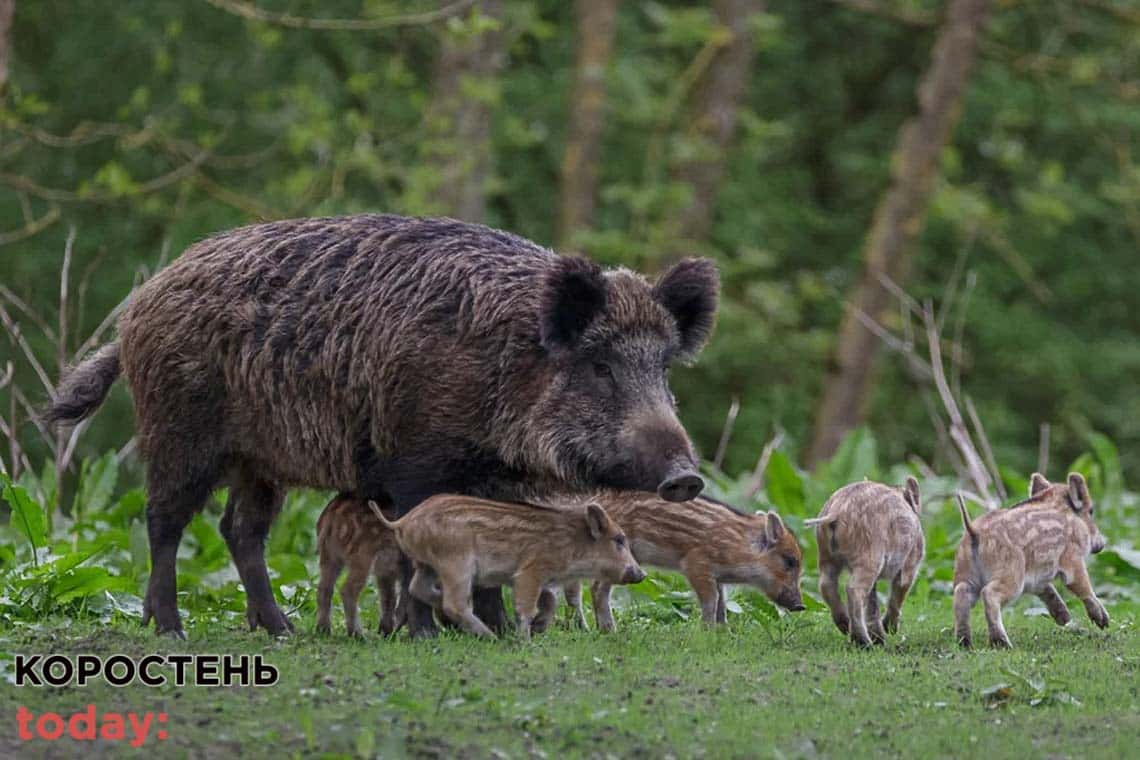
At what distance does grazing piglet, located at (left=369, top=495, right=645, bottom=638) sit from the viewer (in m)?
8.83

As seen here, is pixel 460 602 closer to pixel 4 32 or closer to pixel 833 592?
pixel 833 592

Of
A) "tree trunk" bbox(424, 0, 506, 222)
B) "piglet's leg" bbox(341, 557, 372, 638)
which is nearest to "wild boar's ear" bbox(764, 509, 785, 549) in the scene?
"piglet's leg" bbox(341, 557, 372, 638)

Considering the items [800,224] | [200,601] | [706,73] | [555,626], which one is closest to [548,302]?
[555,626]

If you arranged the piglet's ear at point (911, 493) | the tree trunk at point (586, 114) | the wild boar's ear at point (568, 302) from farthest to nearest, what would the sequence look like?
1. the tree trunk at point (586, 114)
2. the piglet's ear at point (911, 493)
3. the wild boar's ear at point (568, 302)

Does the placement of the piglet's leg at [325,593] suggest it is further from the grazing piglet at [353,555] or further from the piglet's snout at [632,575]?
the piglet's snout at [632,575]

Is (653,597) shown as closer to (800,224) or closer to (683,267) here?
(683,267)

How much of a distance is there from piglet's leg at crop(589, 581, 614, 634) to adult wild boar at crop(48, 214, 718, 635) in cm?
59

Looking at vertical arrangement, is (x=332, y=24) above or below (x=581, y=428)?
above

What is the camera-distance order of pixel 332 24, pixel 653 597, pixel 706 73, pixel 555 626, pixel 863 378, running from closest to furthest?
pixel 555 626 → pixel 653 597 → pixel 332 24 → pixel 863 378 → pixel 706 73

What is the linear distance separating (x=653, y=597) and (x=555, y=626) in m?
1.01

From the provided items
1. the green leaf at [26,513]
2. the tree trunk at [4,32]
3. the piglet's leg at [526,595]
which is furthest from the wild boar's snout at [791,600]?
the tree trunk at [4,32]

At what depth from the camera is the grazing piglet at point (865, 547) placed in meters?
9.12

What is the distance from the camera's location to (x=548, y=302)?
9336 mm

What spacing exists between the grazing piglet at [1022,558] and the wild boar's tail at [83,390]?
471cm
